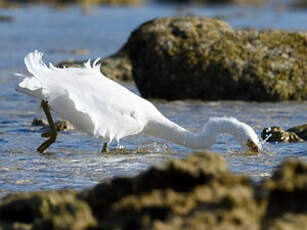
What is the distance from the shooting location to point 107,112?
8680 mm

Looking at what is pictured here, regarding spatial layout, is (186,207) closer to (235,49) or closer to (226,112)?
(226,112)

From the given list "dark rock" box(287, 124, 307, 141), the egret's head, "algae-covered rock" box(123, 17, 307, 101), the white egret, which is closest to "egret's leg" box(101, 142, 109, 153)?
the white egret

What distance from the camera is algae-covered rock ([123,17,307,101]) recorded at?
1356cm

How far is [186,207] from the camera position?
4.27 metres

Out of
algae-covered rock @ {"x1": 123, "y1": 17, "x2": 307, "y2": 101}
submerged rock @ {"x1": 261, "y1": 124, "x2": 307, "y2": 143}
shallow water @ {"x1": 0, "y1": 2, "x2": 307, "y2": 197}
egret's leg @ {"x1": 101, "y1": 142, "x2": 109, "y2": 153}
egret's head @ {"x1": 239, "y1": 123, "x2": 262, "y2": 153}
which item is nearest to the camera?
shallow water @ {"x1": 0, "y1": 2, "x2": 307, "y2": 197}

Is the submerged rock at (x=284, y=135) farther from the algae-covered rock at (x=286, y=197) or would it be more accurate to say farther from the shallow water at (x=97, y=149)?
the algae-covered rock at (x=286, y=197)

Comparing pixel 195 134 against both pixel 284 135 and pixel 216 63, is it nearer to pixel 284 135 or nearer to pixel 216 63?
pixel 284 135

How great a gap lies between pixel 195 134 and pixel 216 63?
499cm

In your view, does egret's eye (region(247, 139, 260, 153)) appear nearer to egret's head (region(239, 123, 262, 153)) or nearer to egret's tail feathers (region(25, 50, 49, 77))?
egret's head (region(239, 123, 262, 153))

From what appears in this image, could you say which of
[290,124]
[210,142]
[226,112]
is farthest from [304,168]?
[226,112]

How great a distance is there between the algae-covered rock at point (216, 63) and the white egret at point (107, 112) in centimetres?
472

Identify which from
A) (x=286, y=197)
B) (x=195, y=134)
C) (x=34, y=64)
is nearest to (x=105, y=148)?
(x=195, y=134)

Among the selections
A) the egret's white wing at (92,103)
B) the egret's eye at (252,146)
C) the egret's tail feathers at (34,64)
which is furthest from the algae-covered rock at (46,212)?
the egret's tail feathers at (34,64)

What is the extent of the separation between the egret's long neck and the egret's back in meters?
0.20
